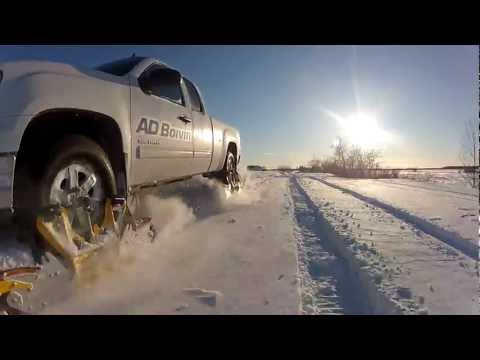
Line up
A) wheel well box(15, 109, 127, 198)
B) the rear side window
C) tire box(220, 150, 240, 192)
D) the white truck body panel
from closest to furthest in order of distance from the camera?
the white truck body panel < wheel well box(15, 109, 127, 198) < the rear side window < tire box(220, 150, 240, 192)

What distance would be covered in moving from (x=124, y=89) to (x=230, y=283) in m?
2.04

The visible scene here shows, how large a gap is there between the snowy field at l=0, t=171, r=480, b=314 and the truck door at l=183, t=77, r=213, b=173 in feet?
3.17

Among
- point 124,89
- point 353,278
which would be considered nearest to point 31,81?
point 124,89

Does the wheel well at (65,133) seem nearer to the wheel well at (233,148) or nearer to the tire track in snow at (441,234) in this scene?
the tire track in snow at (441,234)

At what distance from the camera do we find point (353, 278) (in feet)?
7.05

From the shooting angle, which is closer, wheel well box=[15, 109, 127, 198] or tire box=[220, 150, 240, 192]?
wheel well box=[15, 109, 127, 198]

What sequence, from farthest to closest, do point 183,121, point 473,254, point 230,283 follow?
point 183,121 → point 473,254 → point 230,283

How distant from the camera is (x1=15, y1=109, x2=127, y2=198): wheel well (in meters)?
1.75

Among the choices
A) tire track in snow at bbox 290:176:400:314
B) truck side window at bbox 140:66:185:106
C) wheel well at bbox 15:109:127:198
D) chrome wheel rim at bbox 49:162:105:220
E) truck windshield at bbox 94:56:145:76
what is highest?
truck windshield at bbox 94:56:145:76

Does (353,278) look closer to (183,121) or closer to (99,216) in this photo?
(99,216)

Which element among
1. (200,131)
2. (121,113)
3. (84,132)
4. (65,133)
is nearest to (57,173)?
(65,133)

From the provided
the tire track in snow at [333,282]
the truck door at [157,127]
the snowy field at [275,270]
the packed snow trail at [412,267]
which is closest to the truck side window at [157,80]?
the truck door at [157,127]

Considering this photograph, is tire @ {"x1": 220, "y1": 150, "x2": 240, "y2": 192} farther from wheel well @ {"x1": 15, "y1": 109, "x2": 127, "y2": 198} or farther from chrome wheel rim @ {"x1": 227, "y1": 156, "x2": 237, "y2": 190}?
wheel well @ {"x1": 15, "y1": 109, "x2": 127, "y2": 198}

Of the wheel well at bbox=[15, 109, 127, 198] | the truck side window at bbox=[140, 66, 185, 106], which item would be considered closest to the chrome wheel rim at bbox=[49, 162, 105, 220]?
the wheel well at bbox=[15, 109, 127, 198]
